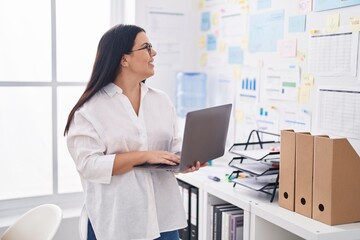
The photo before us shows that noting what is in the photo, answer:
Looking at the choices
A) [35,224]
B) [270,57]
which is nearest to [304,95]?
[270,57]

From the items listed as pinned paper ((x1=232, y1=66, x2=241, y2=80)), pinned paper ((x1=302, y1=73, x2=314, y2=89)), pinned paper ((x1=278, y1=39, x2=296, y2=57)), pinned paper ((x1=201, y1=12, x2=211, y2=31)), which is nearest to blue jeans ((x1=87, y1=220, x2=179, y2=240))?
pinned paper ((x1=302, y1=73, x2=314, y2=89))

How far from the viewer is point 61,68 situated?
2941mm

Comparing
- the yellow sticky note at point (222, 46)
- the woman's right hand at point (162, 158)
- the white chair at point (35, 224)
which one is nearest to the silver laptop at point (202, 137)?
the woman's right hand at point (162, 158)

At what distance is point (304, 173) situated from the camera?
178 cm

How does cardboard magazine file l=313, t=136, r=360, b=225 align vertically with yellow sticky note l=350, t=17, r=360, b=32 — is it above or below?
below

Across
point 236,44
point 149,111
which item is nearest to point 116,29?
point 149,111

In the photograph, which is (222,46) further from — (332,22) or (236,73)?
(332,22)

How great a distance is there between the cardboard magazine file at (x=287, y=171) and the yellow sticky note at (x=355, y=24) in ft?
1.79

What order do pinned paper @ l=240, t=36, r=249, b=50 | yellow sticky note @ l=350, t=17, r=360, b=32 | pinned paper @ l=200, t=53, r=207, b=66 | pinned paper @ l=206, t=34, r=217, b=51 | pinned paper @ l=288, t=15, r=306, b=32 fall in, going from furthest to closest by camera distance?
pinned paper @ l=200, t=53, r=207, b=66
pinned paper @ l=206, t=34, r=217, b=51
pinned paper @ l=240, t=36, r=249, b=50
pinned paper @ l=288, t=15, r=306, b=32
yellow sticky note @ l=350, t=17, r=360, b=32

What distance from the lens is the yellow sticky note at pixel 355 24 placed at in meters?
1.95

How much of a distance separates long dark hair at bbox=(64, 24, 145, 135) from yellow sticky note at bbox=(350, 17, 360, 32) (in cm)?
97

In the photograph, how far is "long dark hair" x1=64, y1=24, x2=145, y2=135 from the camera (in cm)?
177

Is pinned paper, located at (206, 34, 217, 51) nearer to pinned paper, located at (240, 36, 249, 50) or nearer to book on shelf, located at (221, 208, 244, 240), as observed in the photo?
pinned paper, located at (240, 36, 249, 50)

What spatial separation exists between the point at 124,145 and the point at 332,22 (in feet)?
3.73
